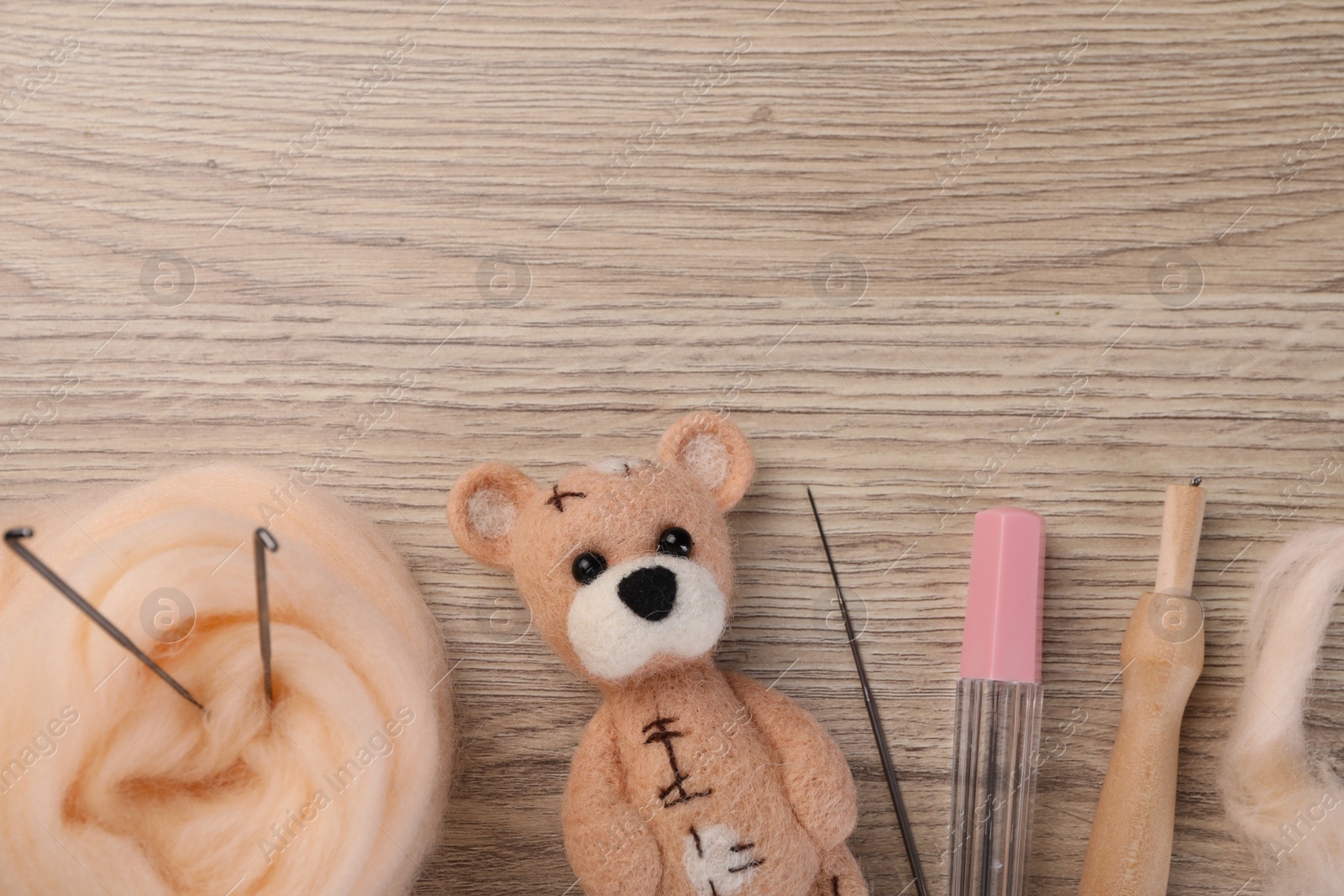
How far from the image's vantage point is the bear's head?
69 centimetres

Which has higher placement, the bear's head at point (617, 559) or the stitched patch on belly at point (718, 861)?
the bear's head at point (617, 559)

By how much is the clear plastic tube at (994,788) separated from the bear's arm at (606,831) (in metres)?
0.28

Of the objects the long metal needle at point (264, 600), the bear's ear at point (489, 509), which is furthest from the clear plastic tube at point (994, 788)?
the long metal needle at point (264, 600)

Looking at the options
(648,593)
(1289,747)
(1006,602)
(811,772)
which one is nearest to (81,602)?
(648,593)

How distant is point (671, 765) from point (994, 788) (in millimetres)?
297

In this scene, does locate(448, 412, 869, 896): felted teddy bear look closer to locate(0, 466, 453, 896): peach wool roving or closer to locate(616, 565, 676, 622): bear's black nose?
locate(616, 565, 676, 622): bear's black nose

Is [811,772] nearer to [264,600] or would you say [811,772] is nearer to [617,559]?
[617,559]

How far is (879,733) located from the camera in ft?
2.75

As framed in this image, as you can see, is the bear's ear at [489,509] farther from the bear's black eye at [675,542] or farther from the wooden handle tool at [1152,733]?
the wooden handle tool at [1152,733]

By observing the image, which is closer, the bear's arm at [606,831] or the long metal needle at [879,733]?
the bear's arm at [606,831]

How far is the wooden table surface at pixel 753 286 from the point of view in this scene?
858 millimetres

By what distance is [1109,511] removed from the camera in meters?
0.87

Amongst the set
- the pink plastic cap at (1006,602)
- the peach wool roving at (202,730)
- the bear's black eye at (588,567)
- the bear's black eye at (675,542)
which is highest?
the pink plastic cap at (1006,602)

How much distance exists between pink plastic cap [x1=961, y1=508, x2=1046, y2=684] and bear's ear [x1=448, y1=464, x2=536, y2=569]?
1.26ft
